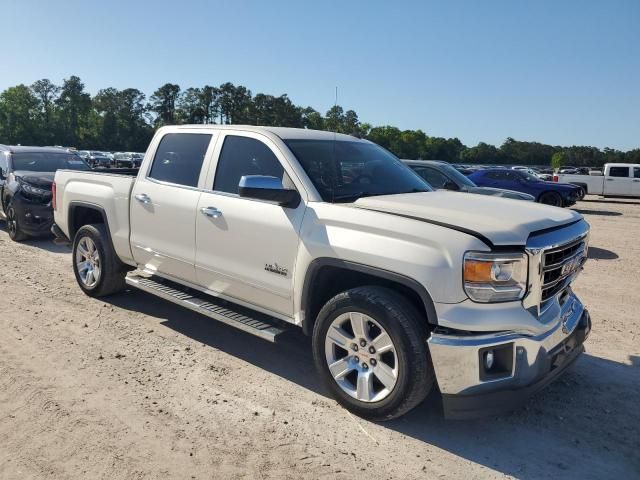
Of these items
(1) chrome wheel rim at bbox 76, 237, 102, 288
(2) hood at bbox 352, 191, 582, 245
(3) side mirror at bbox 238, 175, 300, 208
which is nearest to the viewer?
(2) hood at bbox 352, 191, 582, 245

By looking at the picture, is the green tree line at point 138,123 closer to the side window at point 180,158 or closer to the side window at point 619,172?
the side window at point 619,172

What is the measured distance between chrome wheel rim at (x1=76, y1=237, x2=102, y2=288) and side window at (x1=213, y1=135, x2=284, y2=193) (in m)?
2.22

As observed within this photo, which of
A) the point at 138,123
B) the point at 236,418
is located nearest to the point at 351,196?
the point at 236,418

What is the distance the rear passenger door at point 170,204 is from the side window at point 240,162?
22cm

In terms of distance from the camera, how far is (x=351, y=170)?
14.4 feet

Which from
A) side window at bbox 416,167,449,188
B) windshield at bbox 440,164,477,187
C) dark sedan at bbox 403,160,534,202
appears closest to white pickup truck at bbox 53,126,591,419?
dark sedan at bbox 403,160,534,202

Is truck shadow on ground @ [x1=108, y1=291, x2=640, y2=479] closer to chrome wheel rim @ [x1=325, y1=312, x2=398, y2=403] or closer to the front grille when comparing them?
chrome wheel rim @ [x1=325, y1=312, x2=398, y2=403]

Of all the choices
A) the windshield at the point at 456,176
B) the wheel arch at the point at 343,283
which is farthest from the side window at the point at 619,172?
the wheel arch at the point at 343,283

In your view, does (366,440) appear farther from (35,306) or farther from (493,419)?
Result: (35,306)

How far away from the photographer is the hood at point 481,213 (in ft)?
10.3

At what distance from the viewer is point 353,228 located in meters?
3.54

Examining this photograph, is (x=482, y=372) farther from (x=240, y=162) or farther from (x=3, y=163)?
(x=3, y=163)

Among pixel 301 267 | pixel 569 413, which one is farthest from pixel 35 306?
pixel 569 413

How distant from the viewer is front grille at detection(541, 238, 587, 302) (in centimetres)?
328
